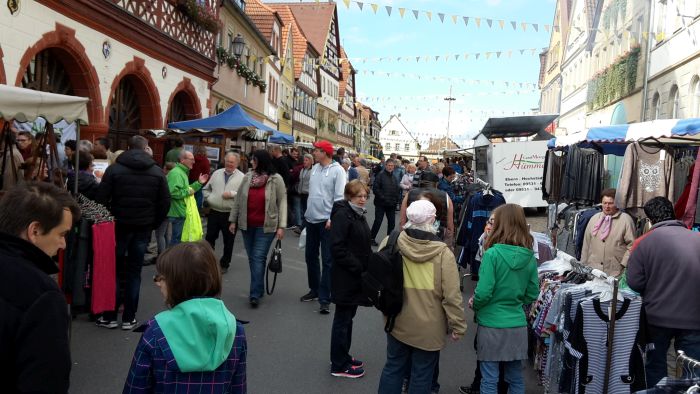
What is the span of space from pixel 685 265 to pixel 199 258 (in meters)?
3.49

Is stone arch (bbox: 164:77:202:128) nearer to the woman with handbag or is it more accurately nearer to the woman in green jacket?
the woman with handbag

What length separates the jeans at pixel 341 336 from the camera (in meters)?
5.03

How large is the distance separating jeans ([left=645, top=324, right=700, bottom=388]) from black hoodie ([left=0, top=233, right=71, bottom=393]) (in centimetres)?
396

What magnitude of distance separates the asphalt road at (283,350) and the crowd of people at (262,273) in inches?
8.8

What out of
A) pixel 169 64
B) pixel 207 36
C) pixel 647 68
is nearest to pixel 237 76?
pixel 207 36

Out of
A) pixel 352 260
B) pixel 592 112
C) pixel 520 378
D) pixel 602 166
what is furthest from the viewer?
pixel 592 112

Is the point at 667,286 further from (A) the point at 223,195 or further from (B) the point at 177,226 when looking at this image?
(B) the point at 177,226

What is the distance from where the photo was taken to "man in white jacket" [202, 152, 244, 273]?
833 centimetres

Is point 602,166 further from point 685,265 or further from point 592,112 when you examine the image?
point 592,112

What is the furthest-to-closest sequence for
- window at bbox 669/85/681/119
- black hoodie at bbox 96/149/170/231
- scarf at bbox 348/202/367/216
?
window at bbox 669/85/681/119, black hoodie at bbox 96/149/170/231, scarf at bbox 348/202/367/216

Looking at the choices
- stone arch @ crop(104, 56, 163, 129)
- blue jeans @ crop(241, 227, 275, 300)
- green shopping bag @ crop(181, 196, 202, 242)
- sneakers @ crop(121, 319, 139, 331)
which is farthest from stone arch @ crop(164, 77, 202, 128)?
sneakers @ crop(121, 319, 139, 331)

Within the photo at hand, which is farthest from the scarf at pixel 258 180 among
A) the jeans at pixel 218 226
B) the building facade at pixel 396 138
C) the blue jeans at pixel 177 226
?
the building facade at pixel 396 138

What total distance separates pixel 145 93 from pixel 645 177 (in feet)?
41.2

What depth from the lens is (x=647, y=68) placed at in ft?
63.3
